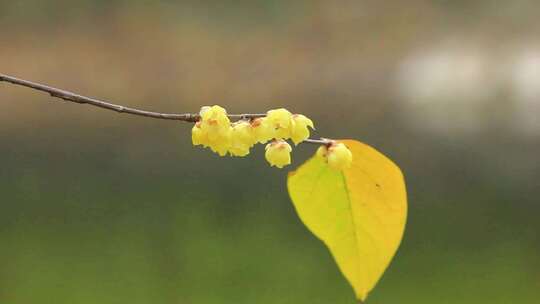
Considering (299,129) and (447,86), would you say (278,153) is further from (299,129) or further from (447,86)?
(447,86)

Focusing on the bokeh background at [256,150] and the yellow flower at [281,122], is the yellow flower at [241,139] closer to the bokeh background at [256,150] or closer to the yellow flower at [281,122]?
the yellow flower at [281,122]

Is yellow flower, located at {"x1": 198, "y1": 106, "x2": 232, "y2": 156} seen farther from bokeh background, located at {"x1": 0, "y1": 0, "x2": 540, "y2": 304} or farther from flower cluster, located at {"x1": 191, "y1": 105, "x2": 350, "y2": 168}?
bokeh background, located at {"x1": 0, "y1": 0, "x2": 540, "y2": 304}

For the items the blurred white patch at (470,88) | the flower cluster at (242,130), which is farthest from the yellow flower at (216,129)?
the blurred white patch at (470,88)

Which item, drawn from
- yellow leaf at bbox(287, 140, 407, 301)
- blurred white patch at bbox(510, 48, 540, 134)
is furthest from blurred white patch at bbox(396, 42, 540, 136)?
yellow leaf at bbox(287, 140, 407, 301)

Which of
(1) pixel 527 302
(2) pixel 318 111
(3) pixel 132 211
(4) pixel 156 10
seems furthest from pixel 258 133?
(4) pixel 156 10

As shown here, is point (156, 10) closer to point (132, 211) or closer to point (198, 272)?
point (132, 211)

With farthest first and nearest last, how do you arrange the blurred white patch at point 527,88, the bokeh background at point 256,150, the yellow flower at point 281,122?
1. the blurred white patch at point 527,88
2. the bokeh background at point 256,150
3. the yellow flower at point 281,122
